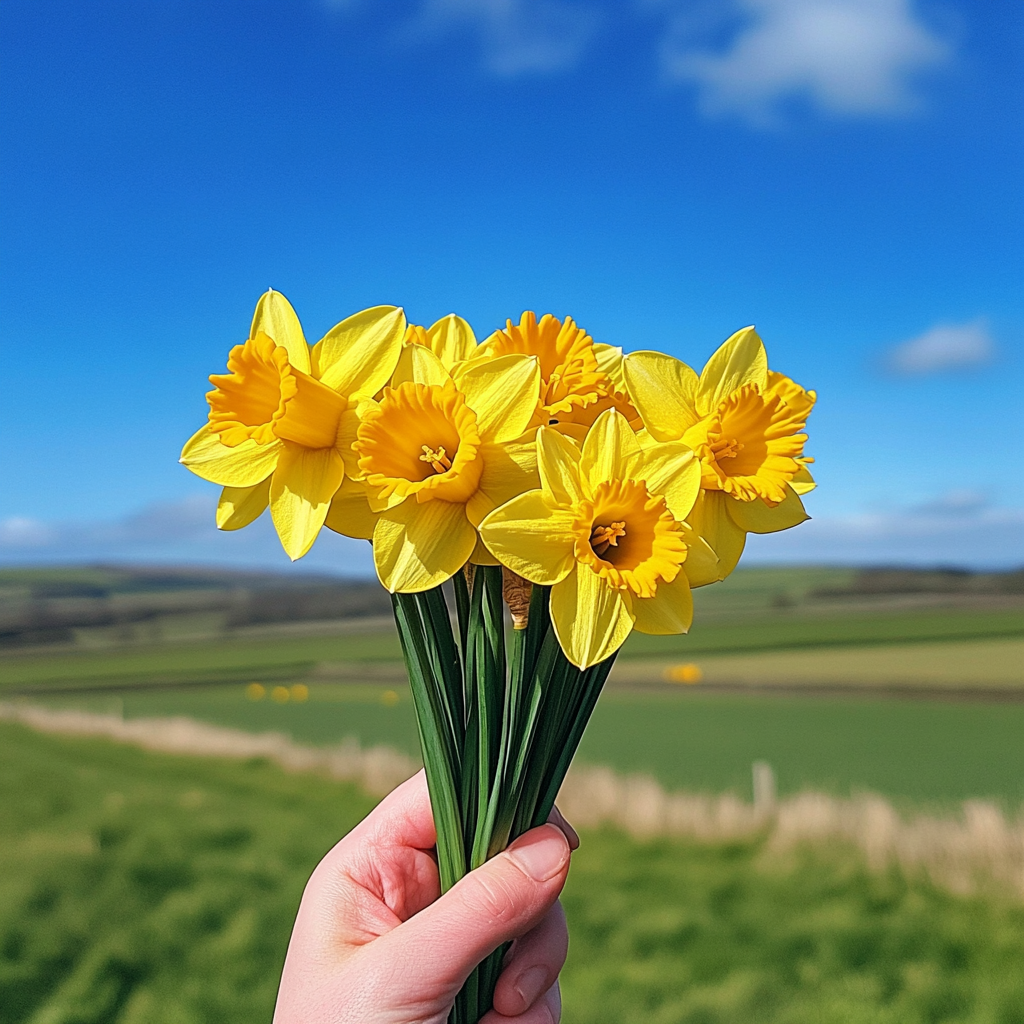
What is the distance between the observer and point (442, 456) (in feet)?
2.94

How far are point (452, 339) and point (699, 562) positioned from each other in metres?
0.44

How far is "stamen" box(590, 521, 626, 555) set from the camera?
0.86 meters

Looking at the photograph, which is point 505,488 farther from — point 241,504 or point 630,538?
point 241,504

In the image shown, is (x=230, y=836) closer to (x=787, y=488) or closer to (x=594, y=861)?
(x=594, y=861)

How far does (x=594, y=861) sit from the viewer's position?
4328mm

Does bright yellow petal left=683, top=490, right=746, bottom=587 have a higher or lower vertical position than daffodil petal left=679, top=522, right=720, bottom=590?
higher

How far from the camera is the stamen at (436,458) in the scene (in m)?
0.89

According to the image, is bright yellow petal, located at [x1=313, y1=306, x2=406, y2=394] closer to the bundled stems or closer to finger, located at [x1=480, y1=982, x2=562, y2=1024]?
the bundled stems

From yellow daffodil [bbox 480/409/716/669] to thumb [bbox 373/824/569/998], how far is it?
1.16 ft

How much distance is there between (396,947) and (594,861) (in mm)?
3639

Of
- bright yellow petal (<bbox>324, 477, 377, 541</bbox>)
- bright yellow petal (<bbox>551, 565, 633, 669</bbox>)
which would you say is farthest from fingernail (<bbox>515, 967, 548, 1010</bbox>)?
bright yellow petal (<bbox>324, 477, 377, 541</bbox>)

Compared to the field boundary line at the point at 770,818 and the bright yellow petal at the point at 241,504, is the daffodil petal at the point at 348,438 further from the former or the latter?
the field boundary line at the point at 770,818

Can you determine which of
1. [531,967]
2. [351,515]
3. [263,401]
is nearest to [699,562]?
[351,515]

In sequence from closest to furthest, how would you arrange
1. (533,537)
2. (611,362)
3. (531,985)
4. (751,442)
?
1. (533,537)
2. (751,442)
3. (611,362)
4. (531,985)
